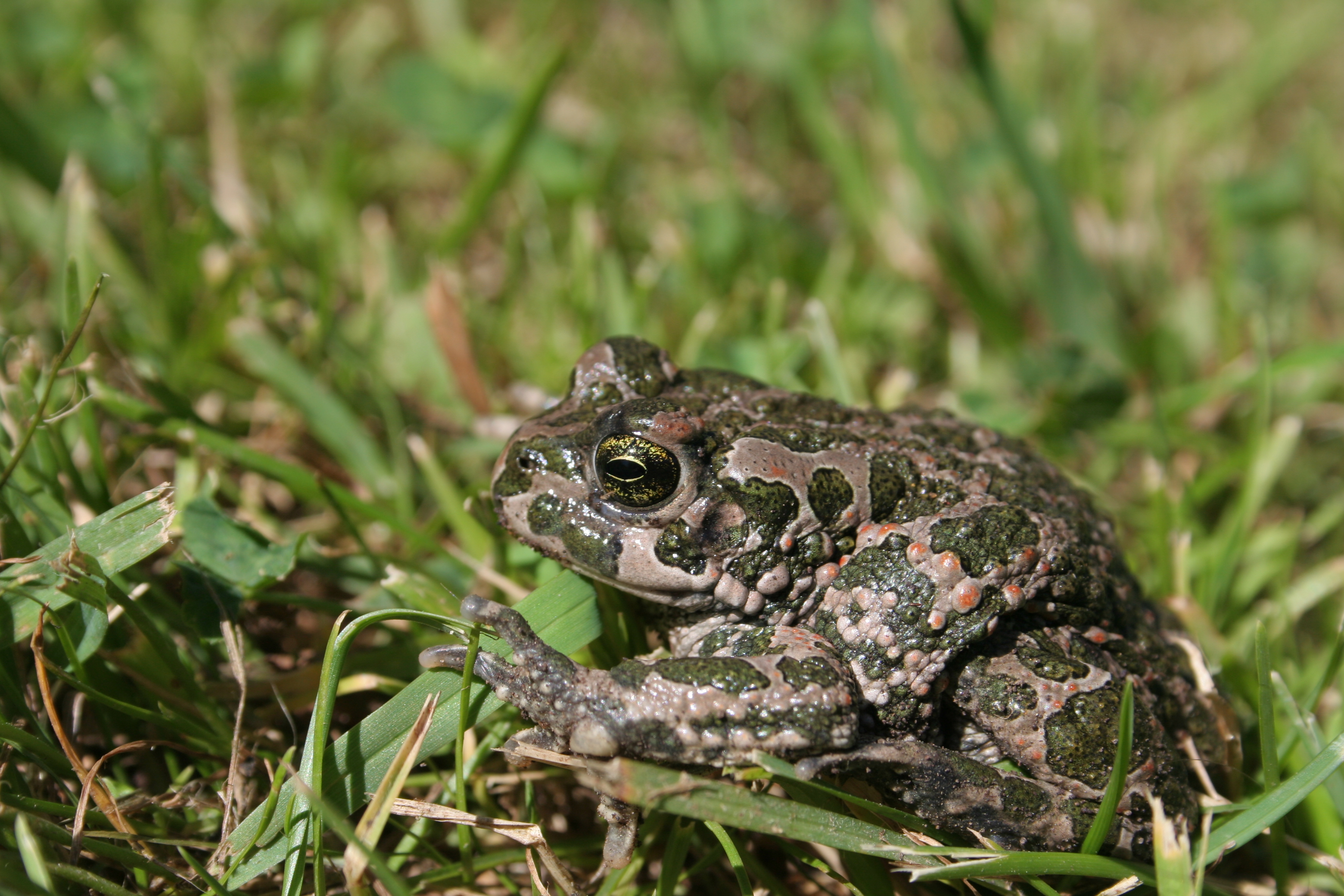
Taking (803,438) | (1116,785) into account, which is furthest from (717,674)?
(1116,785)

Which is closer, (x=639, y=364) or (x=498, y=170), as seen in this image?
(x=639, y=364)

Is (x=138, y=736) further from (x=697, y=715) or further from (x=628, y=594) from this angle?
(x=697, y=715)

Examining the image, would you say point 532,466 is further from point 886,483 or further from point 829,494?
point 886,483

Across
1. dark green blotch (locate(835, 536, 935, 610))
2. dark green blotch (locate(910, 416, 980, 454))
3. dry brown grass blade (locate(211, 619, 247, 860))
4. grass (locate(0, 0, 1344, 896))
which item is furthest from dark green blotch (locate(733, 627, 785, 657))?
dry brown grass blade (locate(211, 619, 247, 860))

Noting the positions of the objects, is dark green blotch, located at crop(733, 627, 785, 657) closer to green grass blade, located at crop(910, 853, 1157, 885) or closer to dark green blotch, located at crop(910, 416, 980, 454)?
green grass blade, located at crop(910, 853, 1157, 885)

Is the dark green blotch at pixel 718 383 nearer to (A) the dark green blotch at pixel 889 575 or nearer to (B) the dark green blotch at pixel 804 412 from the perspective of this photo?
(B) the dark green blotch at pixel 804 412

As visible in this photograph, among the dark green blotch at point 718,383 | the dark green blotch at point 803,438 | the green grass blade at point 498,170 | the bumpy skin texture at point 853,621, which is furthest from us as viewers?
the green grass blade at point 498,170

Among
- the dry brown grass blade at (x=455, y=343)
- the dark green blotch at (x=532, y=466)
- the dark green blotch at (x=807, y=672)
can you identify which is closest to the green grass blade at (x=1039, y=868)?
the dark green blotch at (x=807, y=672)
